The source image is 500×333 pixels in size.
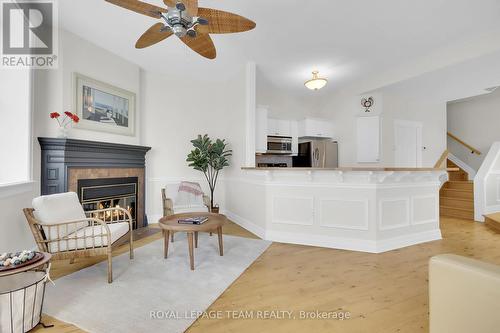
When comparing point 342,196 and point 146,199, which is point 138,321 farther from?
point 146,199

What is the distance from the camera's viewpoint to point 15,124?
9.31 ft

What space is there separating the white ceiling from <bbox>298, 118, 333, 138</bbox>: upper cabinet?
1.41 m

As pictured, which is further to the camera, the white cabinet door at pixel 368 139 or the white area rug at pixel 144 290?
the white cabinet door at pixel 368 139

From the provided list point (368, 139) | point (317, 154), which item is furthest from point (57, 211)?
point (368, 139)

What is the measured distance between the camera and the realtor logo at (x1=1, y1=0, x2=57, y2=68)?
9.19 ft

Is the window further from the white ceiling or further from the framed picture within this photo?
the white ceiling

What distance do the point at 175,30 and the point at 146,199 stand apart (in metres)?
3.55

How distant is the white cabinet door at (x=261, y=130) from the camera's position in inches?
201

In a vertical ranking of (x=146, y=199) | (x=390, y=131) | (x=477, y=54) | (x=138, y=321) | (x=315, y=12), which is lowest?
(x=138, y=321)

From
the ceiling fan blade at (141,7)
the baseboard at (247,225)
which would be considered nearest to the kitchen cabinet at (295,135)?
the baseboard at (247,225)

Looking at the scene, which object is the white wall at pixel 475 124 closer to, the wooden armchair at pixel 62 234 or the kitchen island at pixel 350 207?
the kitchen island at pixel 350 207

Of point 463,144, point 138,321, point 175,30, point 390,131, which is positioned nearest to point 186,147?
point 175,30

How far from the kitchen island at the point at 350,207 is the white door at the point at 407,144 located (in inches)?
92.6

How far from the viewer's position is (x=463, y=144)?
6836 mm
